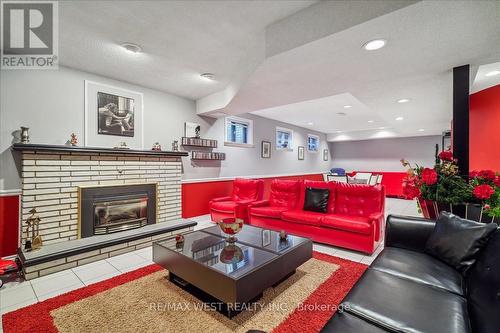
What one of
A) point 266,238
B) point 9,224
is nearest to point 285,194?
point 266,238

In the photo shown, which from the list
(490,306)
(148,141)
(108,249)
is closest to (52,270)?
(108,249)

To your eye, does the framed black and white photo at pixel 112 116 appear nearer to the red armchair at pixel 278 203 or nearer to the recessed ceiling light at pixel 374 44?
the red armchair at pixel 278 203

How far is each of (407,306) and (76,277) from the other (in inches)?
123

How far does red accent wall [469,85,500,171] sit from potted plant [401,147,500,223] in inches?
71.3

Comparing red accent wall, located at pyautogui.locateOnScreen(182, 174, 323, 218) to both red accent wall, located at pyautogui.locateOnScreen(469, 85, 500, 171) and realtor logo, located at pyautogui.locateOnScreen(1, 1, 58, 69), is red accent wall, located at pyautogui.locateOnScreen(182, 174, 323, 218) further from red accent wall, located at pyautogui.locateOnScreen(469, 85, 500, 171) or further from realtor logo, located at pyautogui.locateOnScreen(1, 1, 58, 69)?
red accent wall, located at pyautogui.locateOnScreen(469, 85, 500, 171)

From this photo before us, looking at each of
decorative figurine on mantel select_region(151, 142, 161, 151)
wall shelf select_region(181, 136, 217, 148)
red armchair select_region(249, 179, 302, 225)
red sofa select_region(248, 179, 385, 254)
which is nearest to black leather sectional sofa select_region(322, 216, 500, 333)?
red sofa select_region(248, 179, 385, 254)

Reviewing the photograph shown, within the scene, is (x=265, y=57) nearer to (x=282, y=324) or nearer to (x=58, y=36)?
(x=58, y=36)

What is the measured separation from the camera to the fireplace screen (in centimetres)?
335

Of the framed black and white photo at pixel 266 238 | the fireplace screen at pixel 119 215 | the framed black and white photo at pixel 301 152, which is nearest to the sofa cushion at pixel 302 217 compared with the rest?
the framed black and white photo at pixel 266 238

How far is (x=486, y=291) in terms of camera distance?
114 cm

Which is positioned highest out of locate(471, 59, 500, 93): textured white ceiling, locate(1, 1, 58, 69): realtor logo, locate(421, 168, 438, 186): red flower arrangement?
locate(1, 1, 58, 69): realtor logo

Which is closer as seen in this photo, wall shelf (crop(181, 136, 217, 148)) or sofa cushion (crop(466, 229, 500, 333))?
sofa cushion (crop(466, 229, 500, 333))

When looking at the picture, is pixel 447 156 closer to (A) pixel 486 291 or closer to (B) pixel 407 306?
(A) pixel 486 291

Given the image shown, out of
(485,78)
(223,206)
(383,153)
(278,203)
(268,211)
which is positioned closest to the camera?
(485,78)
